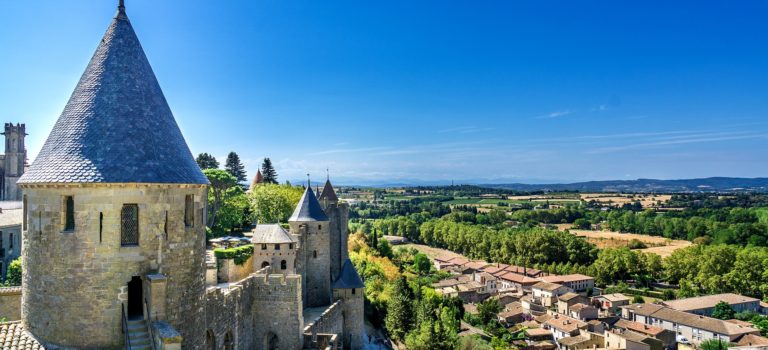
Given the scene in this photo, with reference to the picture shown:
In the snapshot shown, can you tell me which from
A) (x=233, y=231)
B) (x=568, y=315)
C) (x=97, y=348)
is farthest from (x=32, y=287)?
(x=568, y=315)

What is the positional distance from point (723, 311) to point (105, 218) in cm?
8229

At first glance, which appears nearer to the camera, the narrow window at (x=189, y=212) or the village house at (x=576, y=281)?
the narrow window at (x=189, y=212)

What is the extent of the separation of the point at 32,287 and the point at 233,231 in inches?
1729

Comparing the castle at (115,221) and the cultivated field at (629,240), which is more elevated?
the castle at (115,221)

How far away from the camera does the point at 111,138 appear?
430 inches

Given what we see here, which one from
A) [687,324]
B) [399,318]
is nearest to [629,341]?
[687,324]

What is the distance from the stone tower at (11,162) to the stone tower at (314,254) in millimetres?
44526

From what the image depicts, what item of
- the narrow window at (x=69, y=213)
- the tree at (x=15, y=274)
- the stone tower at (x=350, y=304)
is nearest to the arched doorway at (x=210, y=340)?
the narrow window at (x=69, y=213)

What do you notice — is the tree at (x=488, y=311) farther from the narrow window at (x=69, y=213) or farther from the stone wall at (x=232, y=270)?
the narrow window at (x=69, y=213)

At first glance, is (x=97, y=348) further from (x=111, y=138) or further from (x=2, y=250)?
(x=2, y=250)

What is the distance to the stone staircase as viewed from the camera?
10539 millimetres

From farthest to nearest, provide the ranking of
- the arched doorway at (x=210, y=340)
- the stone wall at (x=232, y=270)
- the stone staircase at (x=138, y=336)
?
1. the stone wall at (x=232, y=270)
2. the arched doorway at (x=210, y=340)
3. the stone staircase at (x=138, y=336)

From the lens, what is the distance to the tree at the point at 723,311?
232ft

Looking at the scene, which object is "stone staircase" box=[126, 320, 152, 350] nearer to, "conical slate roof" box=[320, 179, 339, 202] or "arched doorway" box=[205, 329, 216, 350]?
"arched doorway" box=[205, 329, 216, 350]
